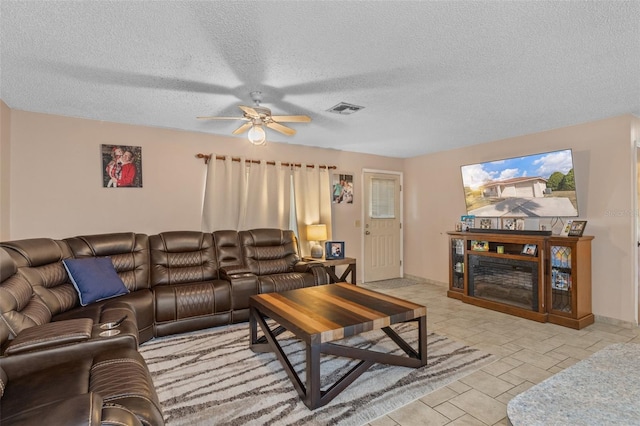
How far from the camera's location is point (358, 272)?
5723 millimetres

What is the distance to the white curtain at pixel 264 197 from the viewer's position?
174 inches

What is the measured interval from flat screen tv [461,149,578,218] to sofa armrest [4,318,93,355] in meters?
4.77

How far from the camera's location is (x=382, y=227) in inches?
238

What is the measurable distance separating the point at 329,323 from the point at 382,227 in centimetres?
400

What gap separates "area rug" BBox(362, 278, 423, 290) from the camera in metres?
5.53

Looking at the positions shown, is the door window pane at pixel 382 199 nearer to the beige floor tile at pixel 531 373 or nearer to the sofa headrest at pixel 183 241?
the sofa headrest at pixel 183 241

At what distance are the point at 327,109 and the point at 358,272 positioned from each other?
3.24 meters

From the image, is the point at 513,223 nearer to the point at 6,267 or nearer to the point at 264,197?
the point at 264,197

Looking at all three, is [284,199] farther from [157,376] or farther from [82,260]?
[157,376]

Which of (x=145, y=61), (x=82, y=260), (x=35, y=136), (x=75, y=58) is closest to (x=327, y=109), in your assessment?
(x=145, y=61)

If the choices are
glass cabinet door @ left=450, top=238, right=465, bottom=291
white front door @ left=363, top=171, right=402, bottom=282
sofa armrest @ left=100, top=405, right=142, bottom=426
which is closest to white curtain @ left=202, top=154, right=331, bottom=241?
white front door @ left=363, top=171, right=402, bottom=282

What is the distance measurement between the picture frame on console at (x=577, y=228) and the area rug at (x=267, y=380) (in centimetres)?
198

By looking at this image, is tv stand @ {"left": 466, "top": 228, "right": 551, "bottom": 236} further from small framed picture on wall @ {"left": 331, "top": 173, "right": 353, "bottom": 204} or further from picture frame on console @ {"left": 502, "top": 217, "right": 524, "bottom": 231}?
small framed picture on wall @ {"left": 331, "top": 173, "right": 353, "bottom": 204}

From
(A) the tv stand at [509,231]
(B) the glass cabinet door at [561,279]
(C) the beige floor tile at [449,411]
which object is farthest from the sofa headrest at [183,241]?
(B) the glass cabinet door at [561,279]
